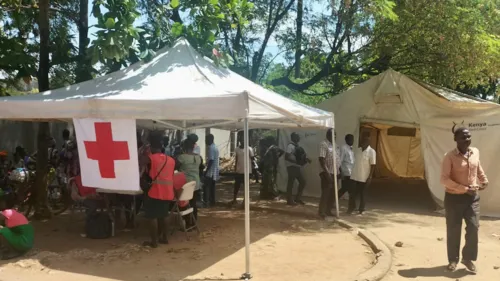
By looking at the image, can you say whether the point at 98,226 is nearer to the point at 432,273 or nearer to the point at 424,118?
the point at 432,273

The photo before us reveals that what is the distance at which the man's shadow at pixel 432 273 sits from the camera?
221 inches

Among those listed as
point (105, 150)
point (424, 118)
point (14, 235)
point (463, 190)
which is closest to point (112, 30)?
point (105, 150)

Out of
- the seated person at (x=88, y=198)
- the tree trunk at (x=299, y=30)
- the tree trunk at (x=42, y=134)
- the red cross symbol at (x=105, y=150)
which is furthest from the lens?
the tree trunk at (x=299, y=30)

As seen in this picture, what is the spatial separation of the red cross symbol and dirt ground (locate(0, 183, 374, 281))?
1110mm

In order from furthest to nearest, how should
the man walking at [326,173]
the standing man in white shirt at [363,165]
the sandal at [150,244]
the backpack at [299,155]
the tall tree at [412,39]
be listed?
the tall tree at [412,39] → the backpack at [299,155] → the standing man in white shirt at [363,165] → the man walking at [326,173] → the sandal at [150,244]

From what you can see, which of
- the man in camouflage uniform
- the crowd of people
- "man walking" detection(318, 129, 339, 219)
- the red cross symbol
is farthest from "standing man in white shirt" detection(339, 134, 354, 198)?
the red cross symbol

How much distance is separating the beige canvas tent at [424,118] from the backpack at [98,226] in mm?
6419

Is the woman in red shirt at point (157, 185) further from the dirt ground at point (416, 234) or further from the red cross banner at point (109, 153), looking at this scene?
the dirt ground at point (416, 234)

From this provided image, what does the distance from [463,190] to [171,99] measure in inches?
138

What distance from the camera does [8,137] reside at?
11.2 meters

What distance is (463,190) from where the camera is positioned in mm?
5434

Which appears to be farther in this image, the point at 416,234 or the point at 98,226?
the point at 416,234

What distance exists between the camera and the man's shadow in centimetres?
561

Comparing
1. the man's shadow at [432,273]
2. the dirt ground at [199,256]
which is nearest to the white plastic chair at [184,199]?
the dirt ground at [199,256]
